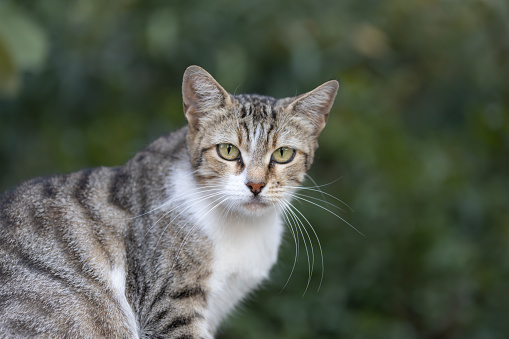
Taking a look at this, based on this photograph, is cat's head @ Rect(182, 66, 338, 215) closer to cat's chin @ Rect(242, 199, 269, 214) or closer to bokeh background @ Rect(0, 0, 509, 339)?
cat's chin @ Rect(242, 199, 269, 214)

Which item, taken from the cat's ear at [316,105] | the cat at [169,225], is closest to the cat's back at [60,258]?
the cat at [169,225]

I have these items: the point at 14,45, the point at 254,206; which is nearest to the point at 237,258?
the point at 254,206

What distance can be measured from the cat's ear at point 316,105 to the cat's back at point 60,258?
3.86 feet

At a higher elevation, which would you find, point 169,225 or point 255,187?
point 255,187

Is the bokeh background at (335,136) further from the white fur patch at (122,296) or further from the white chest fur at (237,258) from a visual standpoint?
the white fur patch at (122,296)

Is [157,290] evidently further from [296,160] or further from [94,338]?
[296,160]

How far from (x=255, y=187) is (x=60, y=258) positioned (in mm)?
1113

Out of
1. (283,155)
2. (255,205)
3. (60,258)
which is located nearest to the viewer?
(60,258)

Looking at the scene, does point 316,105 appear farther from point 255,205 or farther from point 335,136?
point 335,136

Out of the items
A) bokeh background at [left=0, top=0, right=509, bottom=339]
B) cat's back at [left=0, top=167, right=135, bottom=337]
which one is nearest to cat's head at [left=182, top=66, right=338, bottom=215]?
cat's back at [left=0, top=167, right=135, bottom=337]

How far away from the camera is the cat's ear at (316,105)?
11.0 feet

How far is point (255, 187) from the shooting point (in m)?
3.21

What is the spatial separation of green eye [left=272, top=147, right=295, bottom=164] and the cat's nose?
22 centimetres

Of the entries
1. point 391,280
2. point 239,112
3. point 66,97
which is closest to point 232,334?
point 391,280
